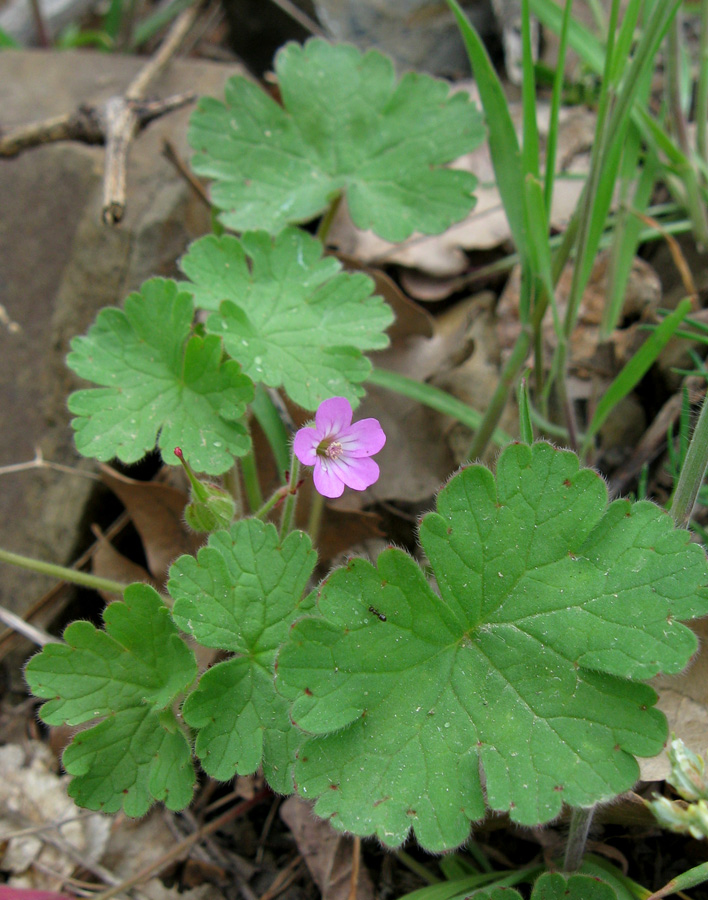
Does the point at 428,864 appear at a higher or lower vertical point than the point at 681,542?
lower

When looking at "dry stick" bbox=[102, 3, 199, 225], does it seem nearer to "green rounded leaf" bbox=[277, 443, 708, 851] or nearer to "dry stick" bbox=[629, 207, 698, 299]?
"green rounded leaf" bbox=[277, 443, 708, 851]

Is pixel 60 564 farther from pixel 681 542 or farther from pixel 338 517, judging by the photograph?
pixel 681 542

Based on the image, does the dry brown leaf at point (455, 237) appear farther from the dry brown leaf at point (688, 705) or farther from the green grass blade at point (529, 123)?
the dry brown leaf at point (688, 705)

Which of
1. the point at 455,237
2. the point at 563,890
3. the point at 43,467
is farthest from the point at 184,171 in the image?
the point at 563,890

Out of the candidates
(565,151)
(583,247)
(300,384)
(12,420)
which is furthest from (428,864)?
(565,151)

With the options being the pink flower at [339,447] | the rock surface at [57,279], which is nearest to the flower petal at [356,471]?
the pink flower at [339,447]

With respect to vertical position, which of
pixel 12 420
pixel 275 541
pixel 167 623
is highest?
pixel 275 541

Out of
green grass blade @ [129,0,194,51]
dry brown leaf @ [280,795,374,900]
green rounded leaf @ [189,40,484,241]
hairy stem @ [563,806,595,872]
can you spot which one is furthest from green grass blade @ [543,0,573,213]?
green grass blade @ [129,0,194,51]
